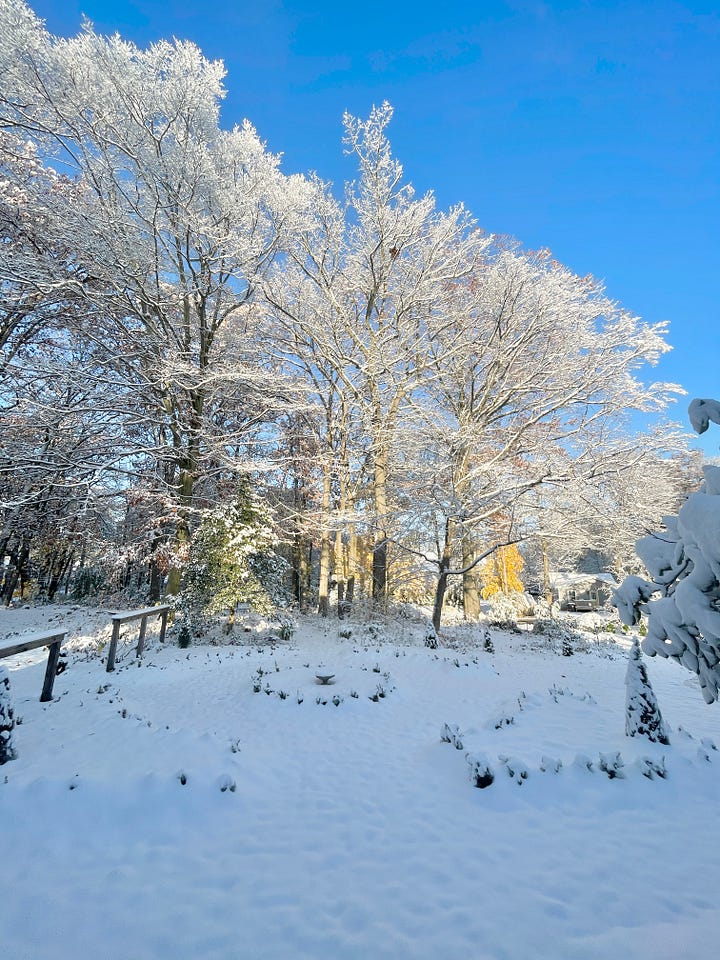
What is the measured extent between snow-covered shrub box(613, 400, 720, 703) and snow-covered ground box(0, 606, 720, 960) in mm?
1105

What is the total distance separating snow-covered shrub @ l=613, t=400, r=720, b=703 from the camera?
6.92 ft

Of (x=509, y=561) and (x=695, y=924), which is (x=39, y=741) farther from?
(x=509, y=561)

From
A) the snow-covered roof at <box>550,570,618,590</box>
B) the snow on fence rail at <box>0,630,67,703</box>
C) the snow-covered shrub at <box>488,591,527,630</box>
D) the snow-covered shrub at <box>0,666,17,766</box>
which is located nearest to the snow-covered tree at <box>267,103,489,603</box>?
the snow-covered shrub at <box>488,591,527,630</box>

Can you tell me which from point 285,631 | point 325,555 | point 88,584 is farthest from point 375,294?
point 88,584

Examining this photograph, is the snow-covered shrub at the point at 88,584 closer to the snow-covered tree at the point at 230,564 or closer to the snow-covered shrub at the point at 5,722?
the snow-covered tree at the point at 230,564

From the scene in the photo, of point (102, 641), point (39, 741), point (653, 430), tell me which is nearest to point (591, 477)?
point (653, 430)

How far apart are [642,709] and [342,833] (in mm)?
4768

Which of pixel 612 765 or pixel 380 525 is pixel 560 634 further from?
pixel 612 765

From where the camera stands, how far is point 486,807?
4273 millimetres

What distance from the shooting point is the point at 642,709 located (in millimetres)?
6051

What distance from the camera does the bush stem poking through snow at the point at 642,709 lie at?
5.99 meters

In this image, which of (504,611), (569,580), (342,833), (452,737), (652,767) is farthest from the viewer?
(569,580)

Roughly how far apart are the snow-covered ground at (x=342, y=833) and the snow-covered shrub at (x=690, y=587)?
1.10 metres

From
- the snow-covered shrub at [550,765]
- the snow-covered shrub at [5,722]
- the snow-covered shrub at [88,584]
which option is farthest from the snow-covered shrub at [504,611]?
the snow-covered shrub at [88,584]
